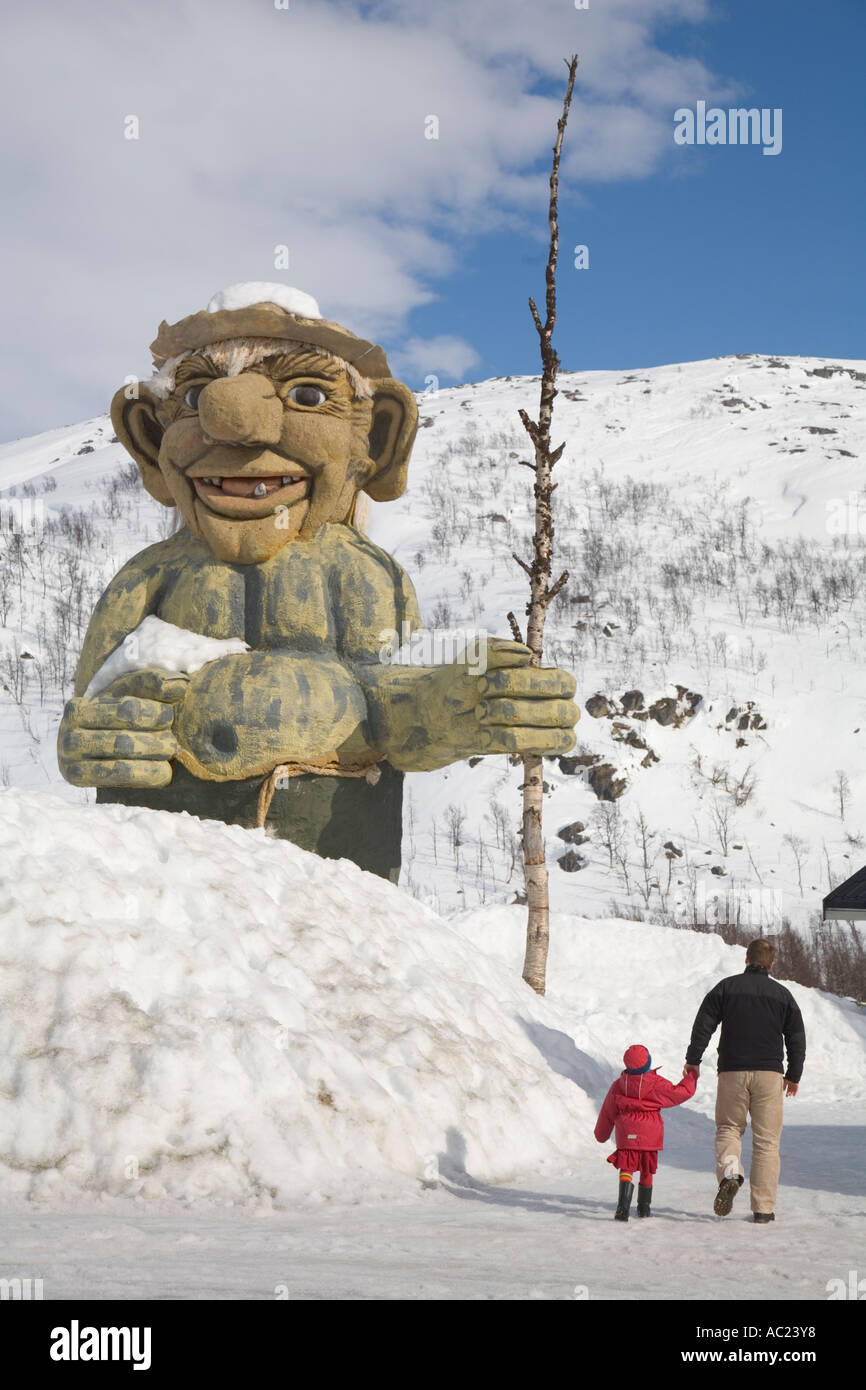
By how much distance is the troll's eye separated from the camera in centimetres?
573

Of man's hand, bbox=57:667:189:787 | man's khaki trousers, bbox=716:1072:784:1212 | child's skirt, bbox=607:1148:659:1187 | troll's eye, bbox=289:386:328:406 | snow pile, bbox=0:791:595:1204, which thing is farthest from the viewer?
troll's eye, bbox=289:386:328:406

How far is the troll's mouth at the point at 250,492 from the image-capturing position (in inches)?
226

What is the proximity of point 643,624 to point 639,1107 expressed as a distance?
29.2 meters

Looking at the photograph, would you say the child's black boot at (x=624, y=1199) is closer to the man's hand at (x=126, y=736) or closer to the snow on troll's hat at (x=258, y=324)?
the man's hand at (x=126, y=736)

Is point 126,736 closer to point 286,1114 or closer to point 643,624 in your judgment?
point 286,1114

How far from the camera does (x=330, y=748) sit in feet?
18.0

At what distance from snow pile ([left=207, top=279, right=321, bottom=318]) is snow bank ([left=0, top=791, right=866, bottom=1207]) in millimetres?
2403

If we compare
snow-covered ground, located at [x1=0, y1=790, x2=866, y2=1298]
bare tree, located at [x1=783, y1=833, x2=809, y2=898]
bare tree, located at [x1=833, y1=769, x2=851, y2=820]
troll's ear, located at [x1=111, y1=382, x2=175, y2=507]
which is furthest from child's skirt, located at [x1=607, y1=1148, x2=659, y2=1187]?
bare tree, located at [x1=833, y1=769, x2=851, y2=820]

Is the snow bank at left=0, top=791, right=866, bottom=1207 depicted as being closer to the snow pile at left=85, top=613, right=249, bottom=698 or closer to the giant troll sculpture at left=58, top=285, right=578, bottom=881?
the giant troll sculpture at left=58, top=285, right=578, bottom=881

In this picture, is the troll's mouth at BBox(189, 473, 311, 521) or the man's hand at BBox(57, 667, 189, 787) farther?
the troll's mouth at BBox(189, 473, 311, 521)

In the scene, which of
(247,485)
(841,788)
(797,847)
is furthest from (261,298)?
(841,788)

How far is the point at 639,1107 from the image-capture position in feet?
13.2

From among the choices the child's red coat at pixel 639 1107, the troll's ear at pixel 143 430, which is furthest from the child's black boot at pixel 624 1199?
the troll's ear at pixel 143 430

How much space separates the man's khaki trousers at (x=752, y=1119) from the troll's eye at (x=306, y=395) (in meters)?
3.43
